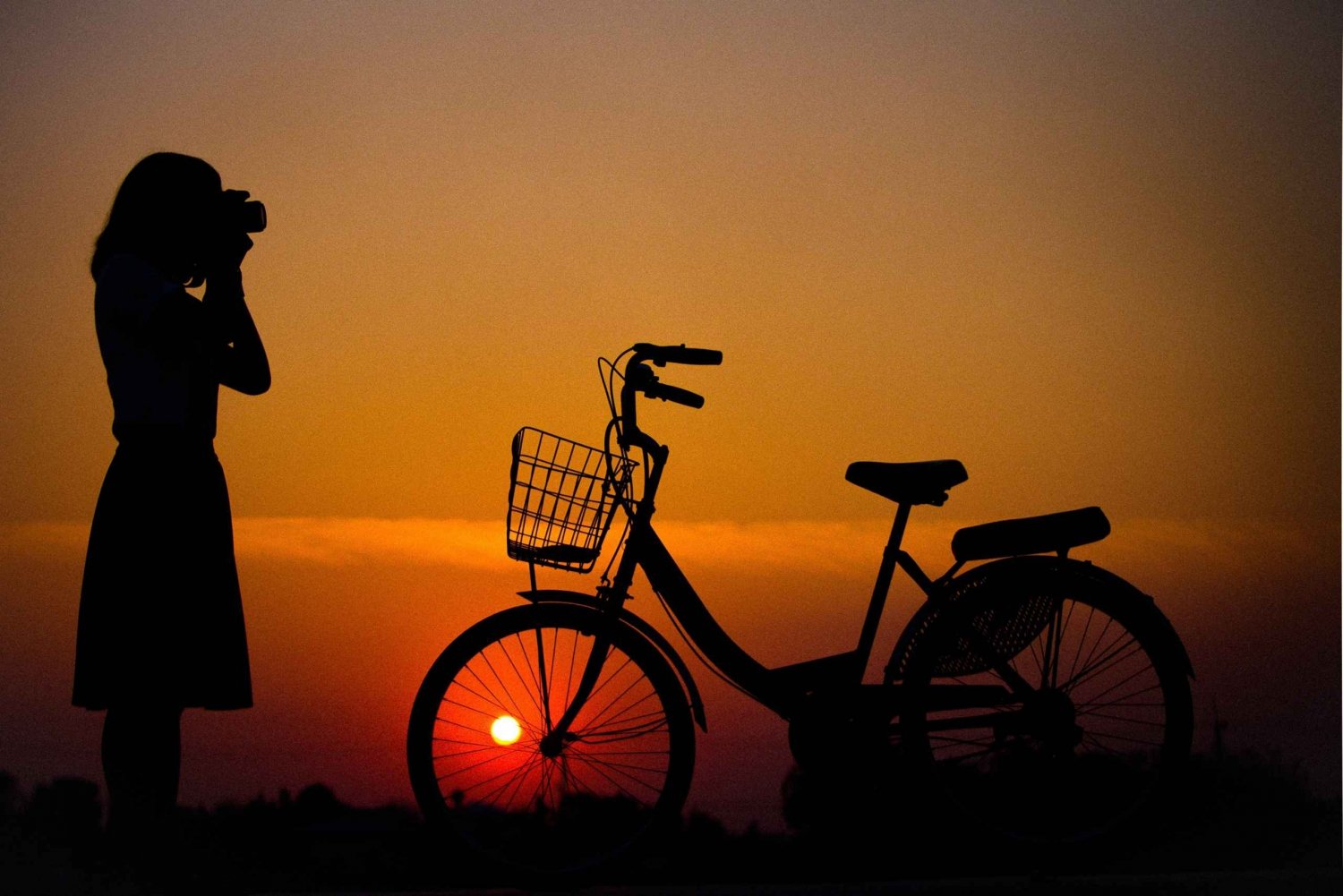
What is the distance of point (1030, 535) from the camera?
3418mm

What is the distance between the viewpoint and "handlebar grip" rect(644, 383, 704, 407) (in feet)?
10.8

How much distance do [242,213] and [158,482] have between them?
0.70 meters

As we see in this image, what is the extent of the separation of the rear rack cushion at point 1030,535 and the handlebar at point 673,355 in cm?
83

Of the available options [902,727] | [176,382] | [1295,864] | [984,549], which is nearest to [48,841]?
[176,382]

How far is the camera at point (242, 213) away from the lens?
3139 millimetres

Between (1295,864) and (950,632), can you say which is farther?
(1295,864)

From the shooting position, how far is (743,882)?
359 cm

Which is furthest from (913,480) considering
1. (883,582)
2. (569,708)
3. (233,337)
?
(233,337)

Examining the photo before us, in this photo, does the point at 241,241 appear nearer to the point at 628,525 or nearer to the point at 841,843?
the point at 628,525

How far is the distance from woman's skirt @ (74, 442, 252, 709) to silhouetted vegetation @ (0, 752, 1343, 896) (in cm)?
38

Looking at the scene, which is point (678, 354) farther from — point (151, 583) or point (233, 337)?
point (151, 583)

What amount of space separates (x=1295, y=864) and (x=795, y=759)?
1935 mm

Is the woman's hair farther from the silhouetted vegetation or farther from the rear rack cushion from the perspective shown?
the rear rack cushion

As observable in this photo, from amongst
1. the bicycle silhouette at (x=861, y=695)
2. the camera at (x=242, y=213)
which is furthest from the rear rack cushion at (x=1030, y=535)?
the camera at (x=242, y=213)
